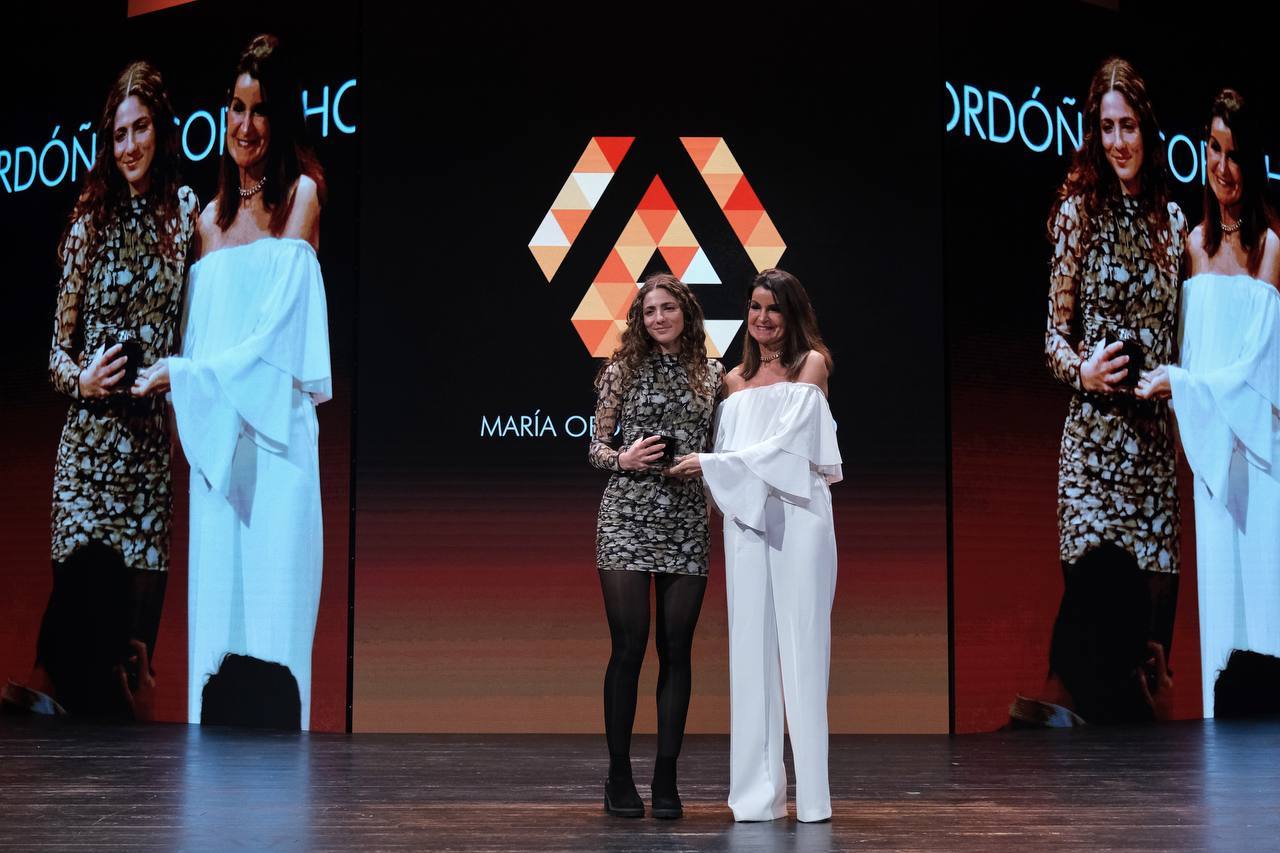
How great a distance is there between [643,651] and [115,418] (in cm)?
315

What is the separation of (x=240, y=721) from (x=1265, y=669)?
4243 mm

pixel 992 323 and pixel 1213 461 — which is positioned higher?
pixel 992 323

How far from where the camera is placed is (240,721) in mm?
4879

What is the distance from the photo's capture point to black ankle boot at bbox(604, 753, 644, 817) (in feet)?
9.71

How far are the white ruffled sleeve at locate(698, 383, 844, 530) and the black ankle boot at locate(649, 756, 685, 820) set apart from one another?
0.61 m

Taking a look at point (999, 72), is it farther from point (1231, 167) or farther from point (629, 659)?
point (629, 659)

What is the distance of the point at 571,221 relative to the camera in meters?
4.91

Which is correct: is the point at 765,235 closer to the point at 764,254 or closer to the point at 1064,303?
the point at 764,254

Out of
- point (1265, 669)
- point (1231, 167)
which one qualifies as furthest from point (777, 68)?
point (1265, 669)

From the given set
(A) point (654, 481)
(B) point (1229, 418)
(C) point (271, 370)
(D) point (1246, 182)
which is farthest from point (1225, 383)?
(C) point (271, 370)

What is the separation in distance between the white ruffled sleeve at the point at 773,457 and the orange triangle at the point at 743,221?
1951mm

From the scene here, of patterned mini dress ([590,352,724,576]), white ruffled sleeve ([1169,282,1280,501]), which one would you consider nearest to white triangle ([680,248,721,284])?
patterned mini dress ([590,352,724,576])

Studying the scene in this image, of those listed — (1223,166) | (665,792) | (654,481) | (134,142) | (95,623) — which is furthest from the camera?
(1223,166)

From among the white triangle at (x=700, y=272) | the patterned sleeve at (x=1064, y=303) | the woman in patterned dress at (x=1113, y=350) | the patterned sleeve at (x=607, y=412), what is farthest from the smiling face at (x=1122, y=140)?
the patterned sleeve at (x=607, y=412)
